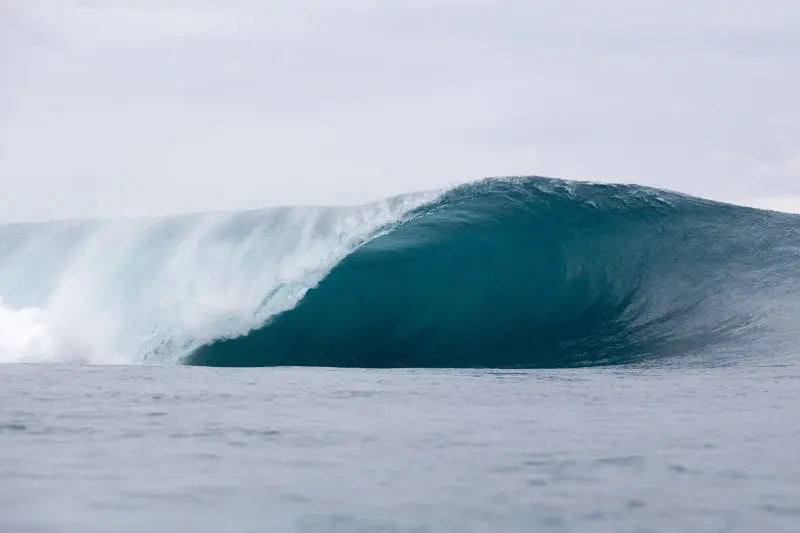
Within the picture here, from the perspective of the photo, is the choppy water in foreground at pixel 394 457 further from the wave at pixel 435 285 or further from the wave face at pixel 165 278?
the wave face at pixel 165 278

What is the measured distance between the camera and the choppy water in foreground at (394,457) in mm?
5102

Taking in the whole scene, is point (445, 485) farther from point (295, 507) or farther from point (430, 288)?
point (430, 288)

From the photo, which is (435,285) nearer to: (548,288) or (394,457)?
(548,288)

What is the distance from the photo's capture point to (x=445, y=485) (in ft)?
19.1

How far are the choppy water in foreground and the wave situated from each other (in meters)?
5.55

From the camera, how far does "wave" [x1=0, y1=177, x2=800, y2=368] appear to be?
16.6 meters

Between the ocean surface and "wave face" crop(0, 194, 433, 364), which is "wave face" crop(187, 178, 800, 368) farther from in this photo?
"wave face" crop(0, 194, 433, 364)

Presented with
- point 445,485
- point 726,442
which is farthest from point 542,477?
point 726,442

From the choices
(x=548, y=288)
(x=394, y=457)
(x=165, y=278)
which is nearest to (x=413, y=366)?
(x=548, y=288)

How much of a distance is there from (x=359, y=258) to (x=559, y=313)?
335 centimetres

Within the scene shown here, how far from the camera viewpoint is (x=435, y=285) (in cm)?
1902

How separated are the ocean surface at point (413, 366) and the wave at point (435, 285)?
5cm

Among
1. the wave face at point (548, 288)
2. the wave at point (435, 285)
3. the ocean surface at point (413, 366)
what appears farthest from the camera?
the wave at point (435, 285)

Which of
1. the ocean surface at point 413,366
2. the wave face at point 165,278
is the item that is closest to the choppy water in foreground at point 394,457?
the ocean surface at point 413,366
